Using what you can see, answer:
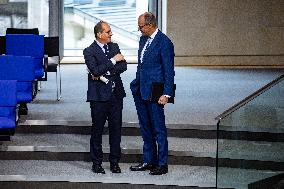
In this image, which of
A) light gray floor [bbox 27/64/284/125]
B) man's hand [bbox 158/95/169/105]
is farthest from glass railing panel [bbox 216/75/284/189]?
light gray floor [bbox 27/64/284/125]

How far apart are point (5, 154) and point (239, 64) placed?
8756mm

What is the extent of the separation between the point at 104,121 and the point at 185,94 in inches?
164

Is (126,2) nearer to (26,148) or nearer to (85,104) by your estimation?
(85,104)

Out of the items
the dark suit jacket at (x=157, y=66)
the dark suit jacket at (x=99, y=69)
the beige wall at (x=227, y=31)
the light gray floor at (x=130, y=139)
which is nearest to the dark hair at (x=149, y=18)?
the dark suit jacket at (x=157, y=66)

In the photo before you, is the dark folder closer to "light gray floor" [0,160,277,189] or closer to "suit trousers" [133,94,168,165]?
"suit trousers" [133,94,168,165]

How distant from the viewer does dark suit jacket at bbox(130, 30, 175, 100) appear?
22.9 ft

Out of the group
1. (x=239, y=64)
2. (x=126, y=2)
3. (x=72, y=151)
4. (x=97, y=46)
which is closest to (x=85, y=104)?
(x=72, y=151)

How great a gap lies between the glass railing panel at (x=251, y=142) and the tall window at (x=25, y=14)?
31.8 feet

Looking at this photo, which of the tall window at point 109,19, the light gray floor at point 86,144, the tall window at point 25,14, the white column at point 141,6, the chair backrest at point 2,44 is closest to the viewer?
the light gray floor at point 86,144

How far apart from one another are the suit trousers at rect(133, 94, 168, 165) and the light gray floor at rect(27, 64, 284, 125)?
1.14 m

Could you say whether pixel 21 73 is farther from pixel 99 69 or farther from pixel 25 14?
pixel 25 14

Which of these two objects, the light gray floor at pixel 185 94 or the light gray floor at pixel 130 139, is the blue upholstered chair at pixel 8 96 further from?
the light gray floor at pixel 185 94

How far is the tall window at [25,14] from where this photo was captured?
15.8m

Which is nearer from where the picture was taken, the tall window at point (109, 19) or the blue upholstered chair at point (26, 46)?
the blue upholstered chair at point (26, 46)
